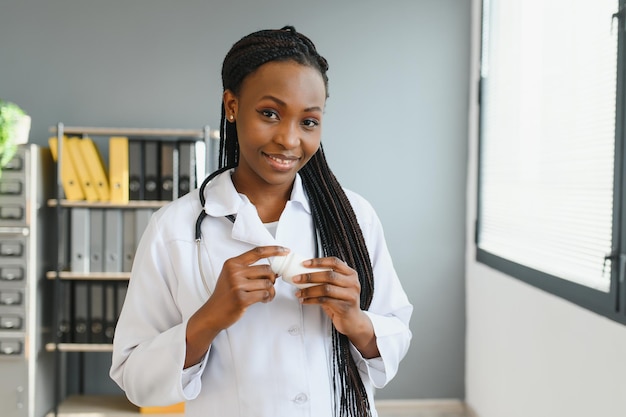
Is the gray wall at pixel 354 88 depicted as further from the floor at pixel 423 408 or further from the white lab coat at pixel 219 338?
the white lab coat at pixel 219 338

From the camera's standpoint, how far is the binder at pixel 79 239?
137 inches

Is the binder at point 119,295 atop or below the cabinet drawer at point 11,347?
atop

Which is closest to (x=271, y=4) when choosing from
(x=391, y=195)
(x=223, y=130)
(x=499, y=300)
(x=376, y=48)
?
(x=376, y=48)

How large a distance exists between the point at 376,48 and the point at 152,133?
1.33 metres

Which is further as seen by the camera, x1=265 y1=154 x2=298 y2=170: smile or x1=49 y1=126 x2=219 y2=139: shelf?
x1=49 y1=126 x2=219 y2=139: shelf

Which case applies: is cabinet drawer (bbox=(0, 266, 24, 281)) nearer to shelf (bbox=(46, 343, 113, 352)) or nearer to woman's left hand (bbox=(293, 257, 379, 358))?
shelf (bbox=(46, 343, 113, 352))

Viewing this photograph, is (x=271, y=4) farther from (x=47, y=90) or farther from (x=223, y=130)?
(x=223, y=130)

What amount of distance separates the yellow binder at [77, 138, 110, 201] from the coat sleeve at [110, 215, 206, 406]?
2.43 metres

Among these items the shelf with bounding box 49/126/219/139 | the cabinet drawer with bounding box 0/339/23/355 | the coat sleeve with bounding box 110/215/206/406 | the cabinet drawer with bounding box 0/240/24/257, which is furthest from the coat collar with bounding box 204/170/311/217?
the cabinet drawer with bounding box 0/339/23/355

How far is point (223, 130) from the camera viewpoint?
136 centimetres

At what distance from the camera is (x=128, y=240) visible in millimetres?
3523

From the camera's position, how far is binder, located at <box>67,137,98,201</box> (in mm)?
3441

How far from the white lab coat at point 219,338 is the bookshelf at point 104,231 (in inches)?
90.4

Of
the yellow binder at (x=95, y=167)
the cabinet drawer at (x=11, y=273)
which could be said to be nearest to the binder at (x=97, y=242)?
the yellow binder at (x=95, y=167)
